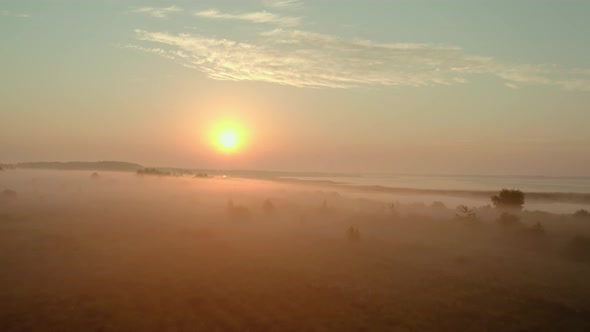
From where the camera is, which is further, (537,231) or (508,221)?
(508,221)

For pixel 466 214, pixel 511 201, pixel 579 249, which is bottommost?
pixel 579 249

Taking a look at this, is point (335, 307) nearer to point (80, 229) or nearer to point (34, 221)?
point (80, 229)

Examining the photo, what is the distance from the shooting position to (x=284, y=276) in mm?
24078

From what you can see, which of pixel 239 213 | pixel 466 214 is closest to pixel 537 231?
pixel 466 214

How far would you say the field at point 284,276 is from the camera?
17625 mm

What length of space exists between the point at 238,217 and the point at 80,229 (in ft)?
55.3

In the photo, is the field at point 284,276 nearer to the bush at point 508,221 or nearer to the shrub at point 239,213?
the bush at point 508,221

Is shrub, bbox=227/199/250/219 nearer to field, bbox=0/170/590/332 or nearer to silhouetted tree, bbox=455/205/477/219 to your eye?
field, bbox=0/170/590/332

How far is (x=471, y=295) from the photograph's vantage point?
21.6 metres

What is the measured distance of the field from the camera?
17.6 metres

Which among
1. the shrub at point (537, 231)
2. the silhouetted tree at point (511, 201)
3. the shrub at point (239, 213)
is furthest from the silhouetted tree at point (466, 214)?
the shrub at point (239, 213)

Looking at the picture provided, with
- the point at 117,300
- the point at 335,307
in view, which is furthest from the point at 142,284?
the point at 335,307

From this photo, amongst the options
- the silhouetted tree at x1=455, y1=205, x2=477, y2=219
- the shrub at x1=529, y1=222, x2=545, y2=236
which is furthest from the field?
the silhouetted tree at x1=455, y1=205, x2=477, y2=219

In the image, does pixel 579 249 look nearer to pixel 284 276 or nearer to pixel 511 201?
pixel 284 276
